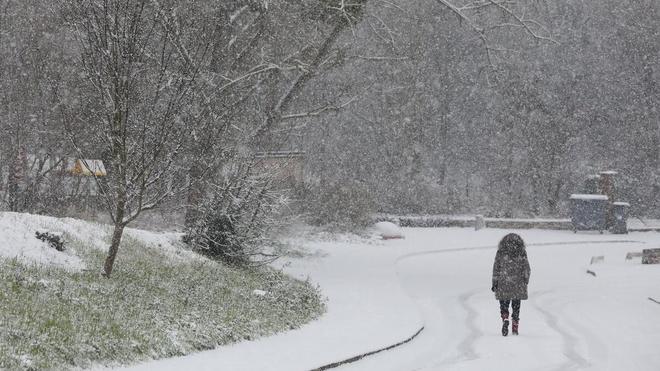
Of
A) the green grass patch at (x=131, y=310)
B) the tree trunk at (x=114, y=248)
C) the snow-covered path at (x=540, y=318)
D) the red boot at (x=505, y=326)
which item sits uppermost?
the tree trunk at (x=114, y=248)

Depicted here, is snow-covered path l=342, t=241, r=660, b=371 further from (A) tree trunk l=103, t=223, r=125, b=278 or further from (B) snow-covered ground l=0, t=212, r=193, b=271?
(B) snow-covered ground l=0, t=212, r=193, b=271

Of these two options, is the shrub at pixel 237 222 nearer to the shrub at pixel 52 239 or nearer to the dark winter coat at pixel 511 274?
the shrub at pixel 52 239

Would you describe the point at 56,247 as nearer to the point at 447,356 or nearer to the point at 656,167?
the point at 447,356

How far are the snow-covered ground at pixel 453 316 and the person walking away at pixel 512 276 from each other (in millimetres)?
603

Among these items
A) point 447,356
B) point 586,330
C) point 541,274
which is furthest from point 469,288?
point 447,356

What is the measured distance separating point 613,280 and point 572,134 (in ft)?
105

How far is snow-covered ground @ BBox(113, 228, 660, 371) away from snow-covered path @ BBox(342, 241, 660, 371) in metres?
0.03

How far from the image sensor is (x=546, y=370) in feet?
38.3

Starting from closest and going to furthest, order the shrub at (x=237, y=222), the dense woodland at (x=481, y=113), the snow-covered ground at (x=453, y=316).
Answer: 1. the snow-covered ground at (x=453, y=316)
2. the shrub at (x=237, y=222)
3. the dense woodland at (x=481, y=113)

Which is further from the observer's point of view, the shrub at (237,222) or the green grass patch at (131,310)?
the shrub at (237,222)

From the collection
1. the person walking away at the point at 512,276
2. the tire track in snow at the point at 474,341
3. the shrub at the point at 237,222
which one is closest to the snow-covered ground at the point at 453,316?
the tire track in snow at the point at 474,341

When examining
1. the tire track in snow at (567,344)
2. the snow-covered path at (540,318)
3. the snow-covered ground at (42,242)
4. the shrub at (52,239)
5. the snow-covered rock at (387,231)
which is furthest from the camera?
the snow-covered rock at (387,231)

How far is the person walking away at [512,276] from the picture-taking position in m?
15.3

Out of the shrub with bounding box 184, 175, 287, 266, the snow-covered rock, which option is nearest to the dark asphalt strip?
the shrub with bounding box 184, 175, 287, 266
